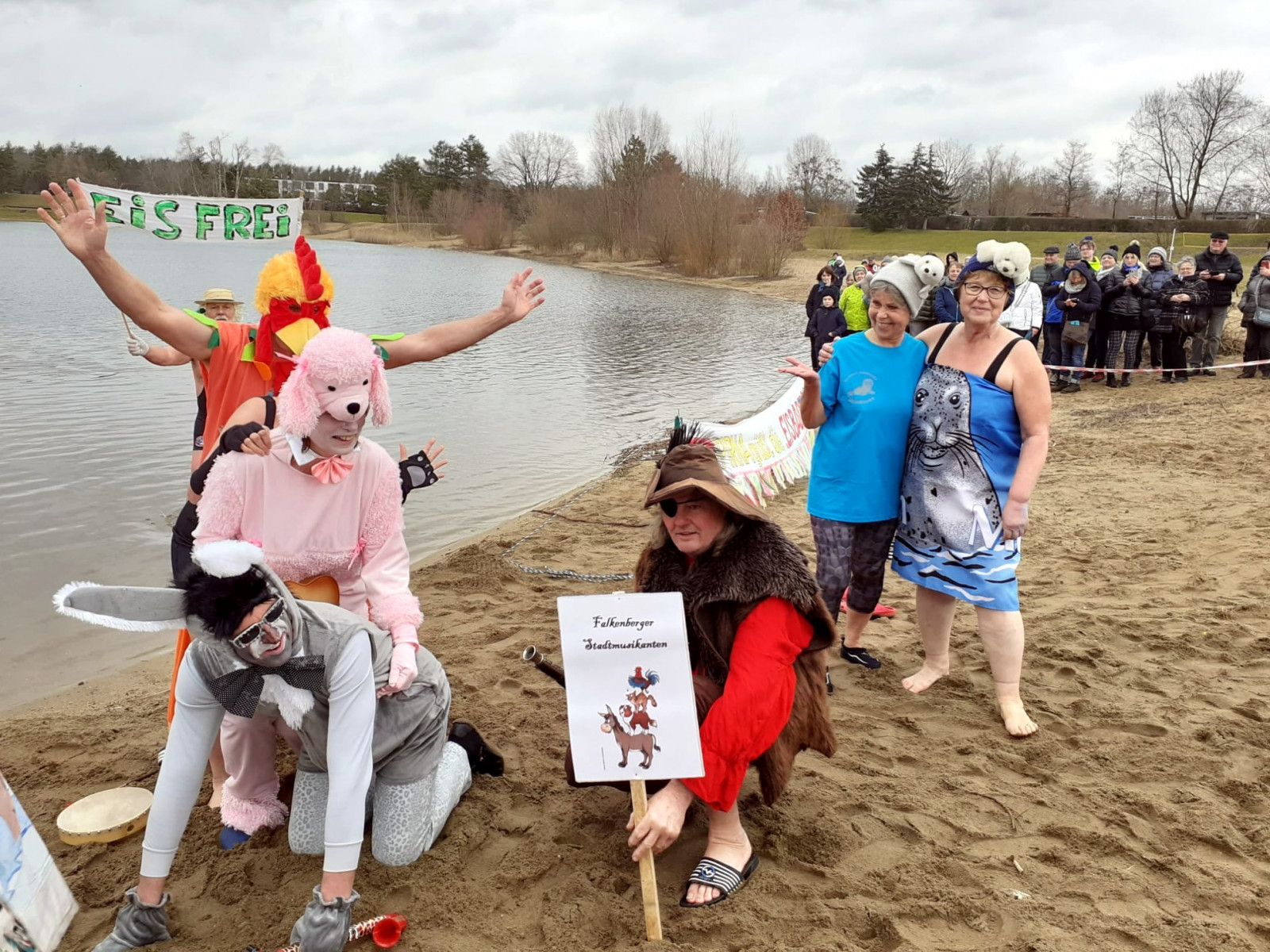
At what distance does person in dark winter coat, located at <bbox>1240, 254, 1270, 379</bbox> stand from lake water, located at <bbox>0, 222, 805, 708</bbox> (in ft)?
22.6

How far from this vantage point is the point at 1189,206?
45.1 metres

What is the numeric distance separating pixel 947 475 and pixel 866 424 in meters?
0.41

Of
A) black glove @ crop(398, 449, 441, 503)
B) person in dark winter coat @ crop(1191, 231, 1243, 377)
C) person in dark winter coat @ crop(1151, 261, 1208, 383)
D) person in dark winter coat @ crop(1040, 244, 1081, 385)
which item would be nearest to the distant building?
person in dark winter coat @ crop(1040, 244, 1081, 385)

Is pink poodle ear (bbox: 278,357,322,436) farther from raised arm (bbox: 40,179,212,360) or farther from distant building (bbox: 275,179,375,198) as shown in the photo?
distant building (bbox: 275,179,375,198)

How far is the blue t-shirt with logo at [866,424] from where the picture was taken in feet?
12.7

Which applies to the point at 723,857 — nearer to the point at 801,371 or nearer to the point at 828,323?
the point at 801,371

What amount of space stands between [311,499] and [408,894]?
131 centimetres

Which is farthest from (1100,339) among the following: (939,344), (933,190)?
(933,190)

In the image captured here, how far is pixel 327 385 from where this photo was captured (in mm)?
2641

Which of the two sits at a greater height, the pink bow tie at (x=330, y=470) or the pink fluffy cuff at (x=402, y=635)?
the pink bow tie at (x=330, y=470)

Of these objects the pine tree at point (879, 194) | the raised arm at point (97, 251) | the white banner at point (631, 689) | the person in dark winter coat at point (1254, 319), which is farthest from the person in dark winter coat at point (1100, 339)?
the pine tree at point (879, 194)

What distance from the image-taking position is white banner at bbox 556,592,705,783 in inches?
104

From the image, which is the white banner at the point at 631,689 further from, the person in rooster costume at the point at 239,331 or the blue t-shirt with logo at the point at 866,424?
the blue t-shirt with logo at the point at 866,424

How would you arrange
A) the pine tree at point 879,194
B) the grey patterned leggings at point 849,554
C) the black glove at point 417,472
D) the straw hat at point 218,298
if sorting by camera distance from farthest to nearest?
the pine tree at point 879,194 < the straw hat at point 218,298 < the grey patterned leggings at point 849,554 < the black glove at point 417,472
